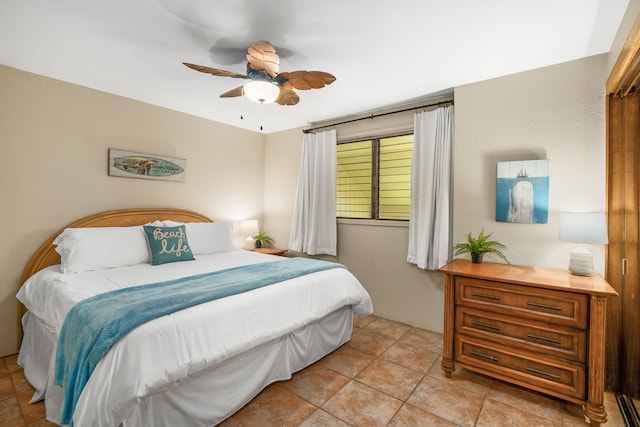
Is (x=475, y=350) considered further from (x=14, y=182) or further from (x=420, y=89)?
(x=14, y=182)

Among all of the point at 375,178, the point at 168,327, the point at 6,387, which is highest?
the point at 375,178

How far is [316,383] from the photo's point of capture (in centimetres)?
229

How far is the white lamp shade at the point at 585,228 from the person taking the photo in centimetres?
199

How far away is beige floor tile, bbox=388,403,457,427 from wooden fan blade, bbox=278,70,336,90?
2.27m

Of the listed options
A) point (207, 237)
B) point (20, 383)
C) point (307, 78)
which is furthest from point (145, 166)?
point (307, 78)

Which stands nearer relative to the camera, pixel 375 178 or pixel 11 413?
pixel 11 413

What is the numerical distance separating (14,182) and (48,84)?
95cm

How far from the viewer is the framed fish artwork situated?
128 inches

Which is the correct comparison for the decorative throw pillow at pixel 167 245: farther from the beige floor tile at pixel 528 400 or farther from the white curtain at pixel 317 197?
the beige floor tile at pixel 528 400

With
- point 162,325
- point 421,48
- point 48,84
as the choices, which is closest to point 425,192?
point 421,48

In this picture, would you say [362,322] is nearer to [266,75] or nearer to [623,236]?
[623,236]

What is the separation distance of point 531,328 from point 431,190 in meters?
1.53

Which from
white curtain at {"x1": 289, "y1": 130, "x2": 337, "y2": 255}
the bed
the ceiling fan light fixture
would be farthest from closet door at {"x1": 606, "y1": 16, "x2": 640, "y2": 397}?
white curtain at {"x1": 289, "y1": 130, "x2": 337, "y2": 255}

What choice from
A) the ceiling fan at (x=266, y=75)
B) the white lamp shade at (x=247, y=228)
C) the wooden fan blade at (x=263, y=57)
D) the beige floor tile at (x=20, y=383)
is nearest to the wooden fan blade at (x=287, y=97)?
the ceiling fan at (x=266, y=75)
